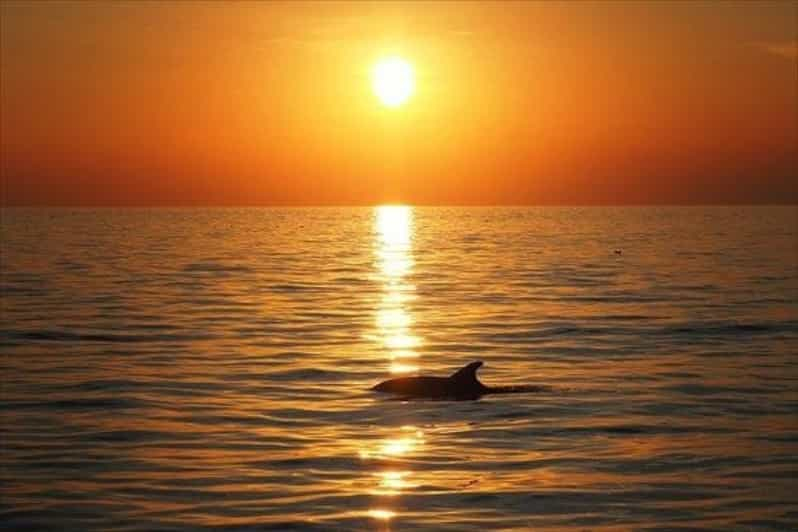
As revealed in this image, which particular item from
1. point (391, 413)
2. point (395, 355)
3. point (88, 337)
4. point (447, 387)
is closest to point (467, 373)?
point (447, 387)

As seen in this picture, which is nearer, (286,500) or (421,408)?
(286,500)

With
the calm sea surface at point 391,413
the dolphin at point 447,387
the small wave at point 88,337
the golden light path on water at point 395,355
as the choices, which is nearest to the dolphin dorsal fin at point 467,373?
the dolphin at point 447,387

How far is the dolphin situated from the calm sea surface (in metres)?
0.55

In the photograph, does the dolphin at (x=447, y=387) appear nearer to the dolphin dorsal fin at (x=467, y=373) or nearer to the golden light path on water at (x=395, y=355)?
the dolphin dorsal fin at (x=467, y=373)

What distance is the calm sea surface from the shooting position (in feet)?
48.7

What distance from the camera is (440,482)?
52.7ft

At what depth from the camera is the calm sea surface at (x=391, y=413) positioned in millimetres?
14852

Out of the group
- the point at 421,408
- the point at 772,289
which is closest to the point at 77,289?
the point at 772,289

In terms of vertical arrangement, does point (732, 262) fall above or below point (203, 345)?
above

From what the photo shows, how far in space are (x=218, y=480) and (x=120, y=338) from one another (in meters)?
19.3

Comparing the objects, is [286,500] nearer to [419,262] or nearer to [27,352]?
[27,352]

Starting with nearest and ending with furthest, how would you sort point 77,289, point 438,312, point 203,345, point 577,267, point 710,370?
point 710,370
point 203,345
point 438,312
point 77,289
point 577,267

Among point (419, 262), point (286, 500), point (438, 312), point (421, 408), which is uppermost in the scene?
point (419, 262)

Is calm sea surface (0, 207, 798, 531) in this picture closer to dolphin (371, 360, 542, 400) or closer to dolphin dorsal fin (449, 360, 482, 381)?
dolphin (371, 360, 542, 400)
